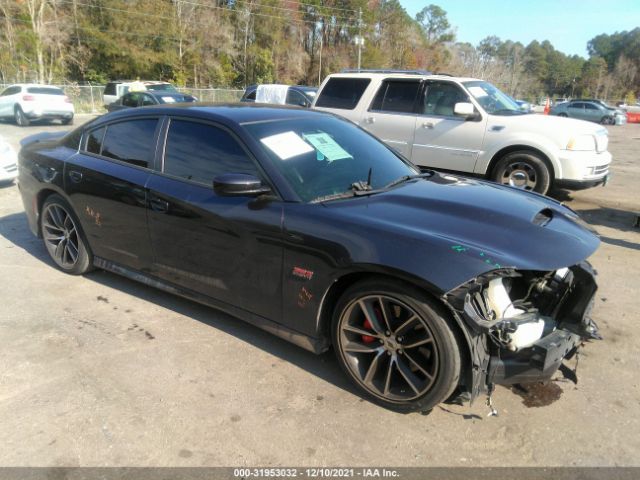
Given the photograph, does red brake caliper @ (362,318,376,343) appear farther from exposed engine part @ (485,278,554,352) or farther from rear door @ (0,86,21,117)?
rear door @ (0,86,21,117)

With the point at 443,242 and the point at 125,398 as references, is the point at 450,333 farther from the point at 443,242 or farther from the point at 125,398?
the point at 125,398

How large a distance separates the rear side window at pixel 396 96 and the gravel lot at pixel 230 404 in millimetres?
4825

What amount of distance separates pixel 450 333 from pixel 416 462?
25.5 inches

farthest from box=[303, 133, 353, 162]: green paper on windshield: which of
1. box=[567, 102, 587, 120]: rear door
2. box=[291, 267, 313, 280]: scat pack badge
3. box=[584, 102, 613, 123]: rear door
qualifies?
box=[584, 102, 613, 123]: rear door

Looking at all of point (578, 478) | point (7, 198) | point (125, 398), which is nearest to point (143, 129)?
point (125, 398)

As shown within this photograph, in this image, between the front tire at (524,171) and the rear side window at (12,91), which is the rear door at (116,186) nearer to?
the front tire at (524,171)

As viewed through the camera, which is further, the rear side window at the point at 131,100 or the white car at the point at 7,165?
the rear side window at the point at 131,100

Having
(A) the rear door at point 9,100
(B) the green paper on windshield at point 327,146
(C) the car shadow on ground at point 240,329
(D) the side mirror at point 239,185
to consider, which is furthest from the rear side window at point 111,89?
(D) the side mirror at point 239,185

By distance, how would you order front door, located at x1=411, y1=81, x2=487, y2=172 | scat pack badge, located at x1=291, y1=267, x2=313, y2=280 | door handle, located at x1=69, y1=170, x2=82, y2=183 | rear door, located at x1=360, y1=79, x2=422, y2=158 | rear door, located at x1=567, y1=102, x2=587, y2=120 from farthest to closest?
rear door, located at x1=567, y1=102, x2=587, y2=120 < rear door, located at x1=360, y1=79, x2=422, y2=158 < front door, located at x1=411, y1=81, x2=487, y2=172 < door handle, located at x1=69, y1=170, x2=82, y2=183 < scat pack badge, located at x1=291, y1=267, x2=313, y2=280

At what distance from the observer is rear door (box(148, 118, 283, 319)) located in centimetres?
303

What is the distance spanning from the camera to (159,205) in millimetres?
3508

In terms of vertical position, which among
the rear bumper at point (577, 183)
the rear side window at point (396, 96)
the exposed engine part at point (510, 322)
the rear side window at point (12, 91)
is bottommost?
the exposed engine part at point (510, 322)

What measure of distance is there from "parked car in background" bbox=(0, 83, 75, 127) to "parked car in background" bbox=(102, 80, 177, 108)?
6.45 meters

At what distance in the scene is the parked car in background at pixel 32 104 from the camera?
17.8 metres
